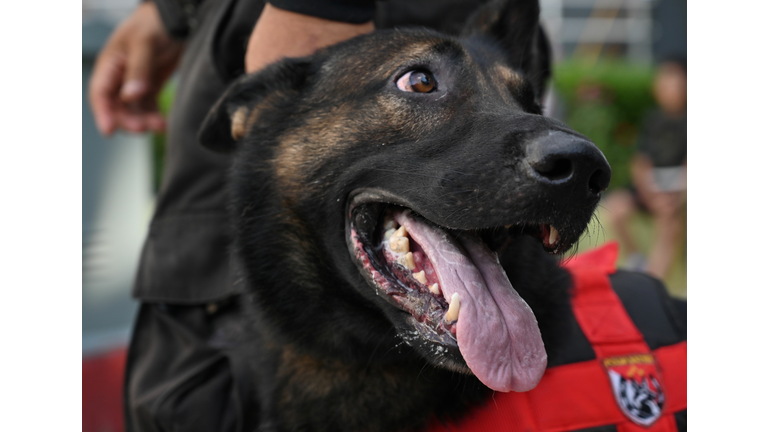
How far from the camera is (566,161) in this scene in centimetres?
152

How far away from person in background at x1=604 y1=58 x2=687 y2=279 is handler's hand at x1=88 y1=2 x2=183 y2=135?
5.92 metres

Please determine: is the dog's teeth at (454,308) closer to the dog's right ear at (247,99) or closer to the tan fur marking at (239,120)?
the dog's right ear at (247,99)

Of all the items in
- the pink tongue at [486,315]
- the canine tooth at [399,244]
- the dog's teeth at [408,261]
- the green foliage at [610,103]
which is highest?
the green foliage at [610,103]

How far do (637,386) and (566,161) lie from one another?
97cm

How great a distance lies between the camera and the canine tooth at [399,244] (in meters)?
1.84

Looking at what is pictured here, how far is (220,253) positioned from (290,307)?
2.55 feet

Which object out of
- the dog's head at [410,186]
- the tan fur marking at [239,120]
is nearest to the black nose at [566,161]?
the dog's head at [410,186]

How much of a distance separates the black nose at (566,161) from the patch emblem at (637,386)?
2.64 ft

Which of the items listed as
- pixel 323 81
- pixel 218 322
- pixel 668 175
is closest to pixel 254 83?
pixel 323 81

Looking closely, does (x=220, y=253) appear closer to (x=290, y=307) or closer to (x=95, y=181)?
(x=290, y=307)

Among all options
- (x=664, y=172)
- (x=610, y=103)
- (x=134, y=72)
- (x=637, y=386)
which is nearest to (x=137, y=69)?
(x=134, y=72)

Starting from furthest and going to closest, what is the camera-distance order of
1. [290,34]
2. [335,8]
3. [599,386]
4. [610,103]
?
[610,103], [290,34], [335,8], [599,386]

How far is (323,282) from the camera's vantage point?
2094 mm

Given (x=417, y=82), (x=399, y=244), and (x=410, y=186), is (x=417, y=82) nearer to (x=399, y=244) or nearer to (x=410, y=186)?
(x=410, y=186)
